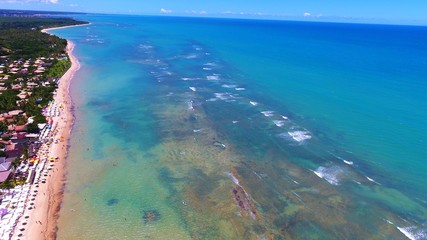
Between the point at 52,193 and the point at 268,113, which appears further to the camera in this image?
the point at 268,113

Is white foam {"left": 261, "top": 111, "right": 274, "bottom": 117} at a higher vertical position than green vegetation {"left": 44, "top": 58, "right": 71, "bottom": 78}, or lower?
higher

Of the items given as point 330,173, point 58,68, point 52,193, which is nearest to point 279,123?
point 330,173

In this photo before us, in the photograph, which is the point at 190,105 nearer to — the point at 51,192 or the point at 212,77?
the point at 212,77

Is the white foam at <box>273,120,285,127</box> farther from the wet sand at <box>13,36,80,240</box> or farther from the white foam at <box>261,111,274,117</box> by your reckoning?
the wet sand at <box>13,36,80,240</box>

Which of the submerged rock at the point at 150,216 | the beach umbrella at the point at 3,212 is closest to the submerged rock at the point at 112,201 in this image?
the submerged rock at the point at 150,216

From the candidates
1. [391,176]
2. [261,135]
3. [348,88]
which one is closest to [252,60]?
[348,88]

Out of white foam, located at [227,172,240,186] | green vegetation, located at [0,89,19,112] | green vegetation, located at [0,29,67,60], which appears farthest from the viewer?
green vegetation, located at [0,29,67,60]

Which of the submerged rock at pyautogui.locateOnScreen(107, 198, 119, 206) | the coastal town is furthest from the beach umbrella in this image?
the submerged rock at pyautogui.locateOnScreen(107, 198, 119, 206)
